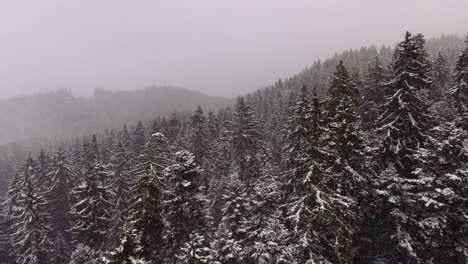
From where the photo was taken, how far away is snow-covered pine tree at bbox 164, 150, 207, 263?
24.5m

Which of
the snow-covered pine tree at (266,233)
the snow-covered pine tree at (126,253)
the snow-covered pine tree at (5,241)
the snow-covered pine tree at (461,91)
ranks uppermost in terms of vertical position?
the snow-covered pine tree at (461,91)

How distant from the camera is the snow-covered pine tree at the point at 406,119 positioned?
84.3 ft

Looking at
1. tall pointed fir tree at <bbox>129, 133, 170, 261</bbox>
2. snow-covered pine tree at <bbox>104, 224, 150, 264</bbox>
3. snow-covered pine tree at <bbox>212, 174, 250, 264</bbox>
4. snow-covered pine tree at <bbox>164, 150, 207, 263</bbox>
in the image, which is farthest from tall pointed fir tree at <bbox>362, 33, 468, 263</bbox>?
snow-covered pine tree at <bbox>104, 224, 150, 264</bbox>

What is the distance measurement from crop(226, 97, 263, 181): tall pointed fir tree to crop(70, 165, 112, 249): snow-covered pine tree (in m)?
15.9

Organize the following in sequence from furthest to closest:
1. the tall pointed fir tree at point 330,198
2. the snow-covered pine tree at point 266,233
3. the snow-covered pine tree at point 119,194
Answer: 1. the snow-covered pine tree at point 119,194
2. the snow-covered pine tree at point 266,233
3. the tall pointed fir tree at point 330,198

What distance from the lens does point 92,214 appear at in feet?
118

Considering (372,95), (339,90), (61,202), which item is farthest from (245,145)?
(61,202)

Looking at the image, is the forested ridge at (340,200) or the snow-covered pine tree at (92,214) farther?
the snow-covered pine tree at (92,214)

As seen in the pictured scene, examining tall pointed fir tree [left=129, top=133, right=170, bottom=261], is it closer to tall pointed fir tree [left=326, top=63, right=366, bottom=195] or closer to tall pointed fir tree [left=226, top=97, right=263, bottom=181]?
tall pointed fir tree [left=326, top=63, right=366, bottom=195]

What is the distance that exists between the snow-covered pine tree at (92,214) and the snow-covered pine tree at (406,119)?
2686cm

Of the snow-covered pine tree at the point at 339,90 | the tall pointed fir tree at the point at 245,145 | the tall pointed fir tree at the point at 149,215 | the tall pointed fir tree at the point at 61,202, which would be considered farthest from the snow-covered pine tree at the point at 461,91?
the tall pointed fir tree at the point at 61,202

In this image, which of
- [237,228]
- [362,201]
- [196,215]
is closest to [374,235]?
[362,201]

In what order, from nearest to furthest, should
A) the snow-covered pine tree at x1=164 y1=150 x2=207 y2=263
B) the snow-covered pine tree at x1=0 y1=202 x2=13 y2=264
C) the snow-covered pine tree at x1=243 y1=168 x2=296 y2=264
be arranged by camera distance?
the snow-covered pine tree at x1=243 y1=168 x2=296 y2=264 < the snow-covered pine tree at x1=164 y1=150 x2=207 y2=263 < the snow-covered pine tree at x1=0 y1=202 x2=13 y2=264

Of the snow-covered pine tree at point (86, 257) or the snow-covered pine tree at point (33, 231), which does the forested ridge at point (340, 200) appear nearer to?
the snow-covered pine tree at point (86, 257)
